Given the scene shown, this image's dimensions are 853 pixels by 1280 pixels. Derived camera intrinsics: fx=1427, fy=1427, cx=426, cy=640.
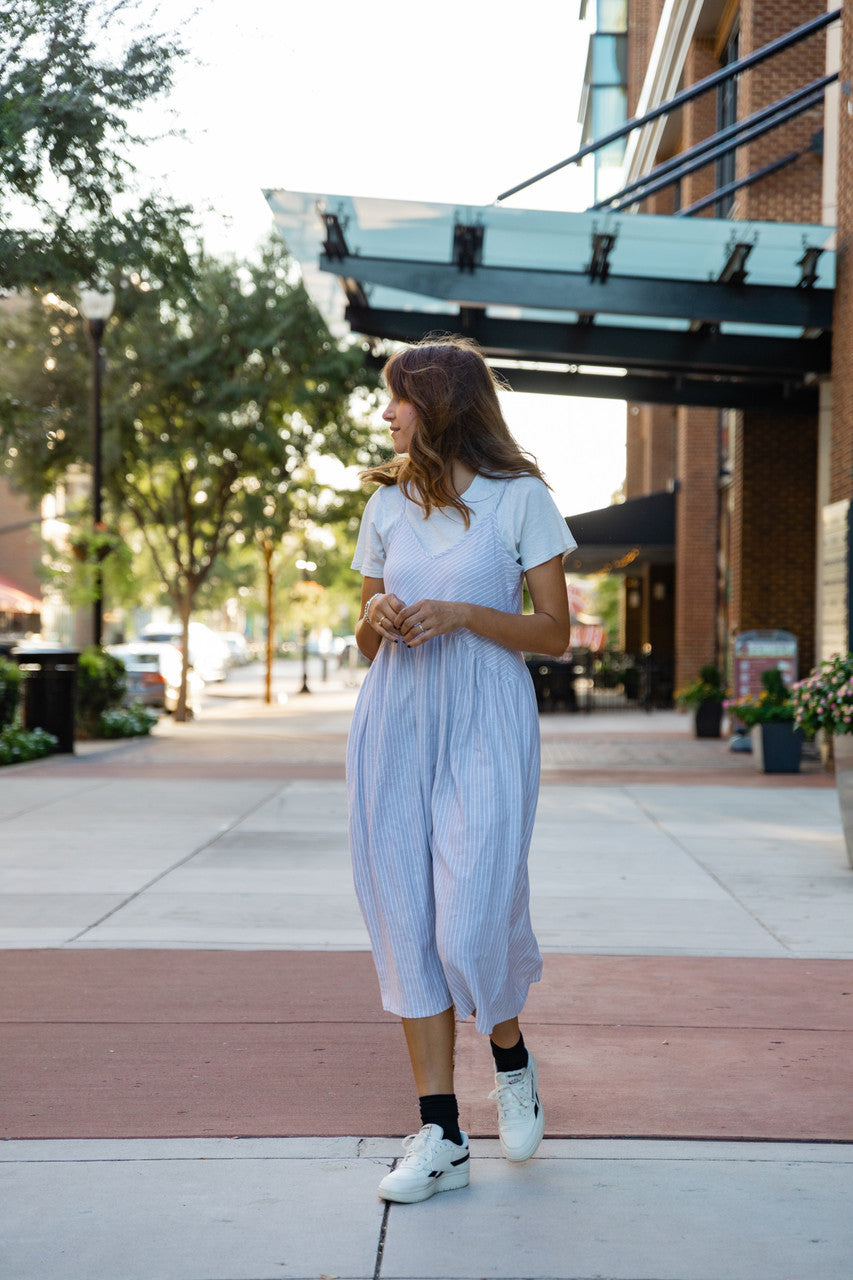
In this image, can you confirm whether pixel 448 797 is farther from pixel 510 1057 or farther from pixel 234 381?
pixel 234 381

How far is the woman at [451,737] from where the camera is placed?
123 inches

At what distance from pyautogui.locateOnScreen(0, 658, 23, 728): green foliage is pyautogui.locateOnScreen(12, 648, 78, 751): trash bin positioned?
0.57ft

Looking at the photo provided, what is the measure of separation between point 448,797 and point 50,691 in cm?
1297

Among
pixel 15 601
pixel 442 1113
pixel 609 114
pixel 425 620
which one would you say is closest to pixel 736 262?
pixel 425 620

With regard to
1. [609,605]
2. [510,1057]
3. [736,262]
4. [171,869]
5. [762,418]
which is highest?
[736,262]

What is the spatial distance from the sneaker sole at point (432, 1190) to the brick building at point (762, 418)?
10.3 meters

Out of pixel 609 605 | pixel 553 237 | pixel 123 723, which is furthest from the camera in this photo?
pixel 609 605

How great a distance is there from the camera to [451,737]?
3.20m

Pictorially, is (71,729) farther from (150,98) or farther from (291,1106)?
(291,1106)

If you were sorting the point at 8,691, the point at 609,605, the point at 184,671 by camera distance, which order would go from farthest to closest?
the point at 609,605 → the point at 184,671 → the point at 8,691

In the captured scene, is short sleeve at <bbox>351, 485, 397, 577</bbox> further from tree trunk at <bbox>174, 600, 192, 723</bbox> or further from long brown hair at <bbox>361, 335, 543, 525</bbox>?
tree trunk at <bbox>174, 600, 192, 723</bbox>

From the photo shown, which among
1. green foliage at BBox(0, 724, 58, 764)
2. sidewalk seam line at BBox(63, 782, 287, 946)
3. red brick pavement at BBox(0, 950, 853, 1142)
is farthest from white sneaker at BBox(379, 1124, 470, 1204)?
green foliage at BBox(0, 724, 58, 764)

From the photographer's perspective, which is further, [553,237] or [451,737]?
[553,237]

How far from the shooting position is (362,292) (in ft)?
48.4
